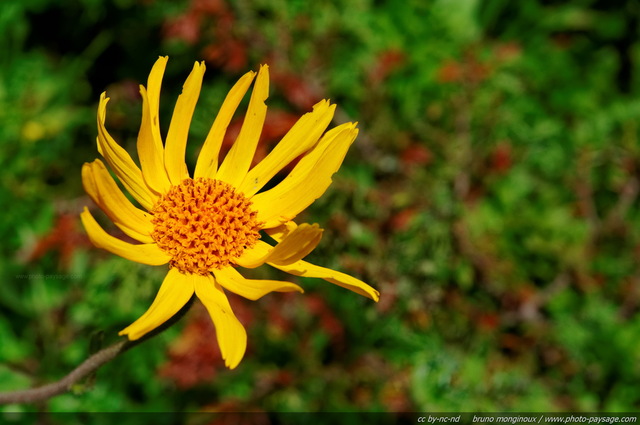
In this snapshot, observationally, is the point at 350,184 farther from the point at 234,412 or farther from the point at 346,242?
the point at 234,412

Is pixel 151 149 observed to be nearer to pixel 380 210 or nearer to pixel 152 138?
pixel 152 138

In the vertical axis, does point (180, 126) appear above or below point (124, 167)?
above

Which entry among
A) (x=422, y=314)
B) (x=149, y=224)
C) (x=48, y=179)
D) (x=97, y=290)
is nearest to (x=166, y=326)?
(x=149, y=224)

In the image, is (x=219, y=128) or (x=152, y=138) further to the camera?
(x=219, y=128)

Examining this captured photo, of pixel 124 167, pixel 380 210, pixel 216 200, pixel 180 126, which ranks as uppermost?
pixel 180 126

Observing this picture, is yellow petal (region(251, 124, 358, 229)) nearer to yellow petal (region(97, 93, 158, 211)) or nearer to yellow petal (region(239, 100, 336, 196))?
yellow petal (region(239, 100, 336, 196))

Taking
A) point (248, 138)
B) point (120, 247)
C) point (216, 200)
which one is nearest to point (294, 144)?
point (248, 138)

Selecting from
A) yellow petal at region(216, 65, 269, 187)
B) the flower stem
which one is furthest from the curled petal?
the flower stem
